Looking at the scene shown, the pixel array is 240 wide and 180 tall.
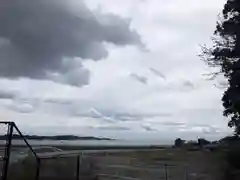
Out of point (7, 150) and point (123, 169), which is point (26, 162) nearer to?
point (7, 150)

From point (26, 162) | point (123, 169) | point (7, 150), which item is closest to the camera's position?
point (7, 150)

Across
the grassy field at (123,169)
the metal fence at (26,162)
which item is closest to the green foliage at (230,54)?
the grassy field at (123,169)

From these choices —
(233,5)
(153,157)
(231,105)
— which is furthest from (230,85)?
(153,157)

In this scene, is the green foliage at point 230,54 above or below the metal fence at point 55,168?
above

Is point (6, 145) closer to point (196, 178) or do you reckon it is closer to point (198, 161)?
point (196, 178)

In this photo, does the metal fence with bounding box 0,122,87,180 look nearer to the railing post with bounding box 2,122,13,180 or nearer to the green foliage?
the railing post with bounding box 2,122,13,180

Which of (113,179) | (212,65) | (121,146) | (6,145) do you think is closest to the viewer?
(6,145)

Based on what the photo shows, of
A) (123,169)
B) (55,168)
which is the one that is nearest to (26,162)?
(55,168)

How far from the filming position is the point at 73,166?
45.3 feet

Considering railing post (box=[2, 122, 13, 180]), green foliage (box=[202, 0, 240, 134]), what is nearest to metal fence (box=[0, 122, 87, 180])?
railing post (box=[2, 122, 13, 180])

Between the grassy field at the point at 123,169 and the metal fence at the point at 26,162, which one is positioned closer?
the metal fence at the point at 26,162

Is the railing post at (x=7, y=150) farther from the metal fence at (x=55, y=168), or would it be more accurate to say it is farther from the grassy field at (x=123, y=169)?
the grassy field at (x=123, y=169)

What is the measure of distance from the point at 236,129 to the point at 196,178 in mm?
3922

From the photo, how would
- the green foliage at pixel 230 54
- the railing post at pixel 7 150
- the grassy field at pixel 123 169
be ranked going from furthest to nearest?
the green foliage at pixel 230 54, the grassy field at pixel 123 169, the railing post at pixel 7 150
